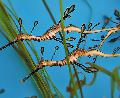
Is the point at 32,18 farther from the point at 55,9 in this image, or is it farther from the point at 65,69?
the point at 65,69

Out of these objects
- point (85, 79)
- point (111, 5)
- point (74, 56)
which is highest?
point (111, 5)

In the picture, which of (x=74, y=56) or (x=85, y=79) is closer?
(x=74, y=56)

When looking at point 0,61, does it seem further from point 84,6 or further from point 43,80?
point 84,6

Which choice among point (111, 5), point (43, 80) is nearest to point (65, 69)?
point (43, 80)

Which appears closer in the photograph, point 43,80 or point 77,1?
point 43,80

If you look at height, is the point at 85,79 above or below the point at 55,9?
below

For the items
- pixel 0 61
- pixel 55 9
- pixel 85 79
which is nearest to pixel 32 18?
pixel 55 9
